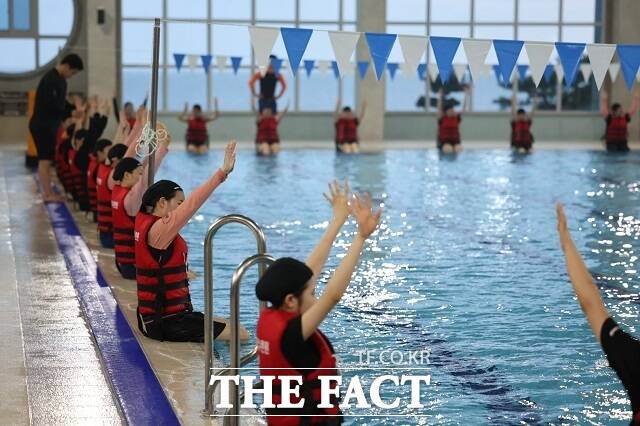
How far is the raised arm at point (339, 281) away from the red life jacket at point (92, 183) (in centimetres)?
707

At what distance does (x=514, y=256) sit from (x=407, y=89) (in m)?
21.1

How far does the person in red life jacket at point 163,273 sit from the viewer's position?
602 cm

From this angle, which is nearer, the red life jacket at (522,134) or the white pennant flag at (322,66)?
the white pennant flag at (322,66)

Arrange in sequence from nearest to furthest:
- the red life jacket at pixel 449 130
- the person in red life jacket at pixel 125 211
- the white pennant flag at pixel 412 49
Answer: the person in red life jacket at pixel 125 211, the white pennant flag at pixel 412 49, the red life jacket at pixel 449 130

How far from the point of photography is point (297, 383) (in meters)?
3.62

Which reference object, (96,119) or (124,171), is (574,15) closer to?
(96,119)

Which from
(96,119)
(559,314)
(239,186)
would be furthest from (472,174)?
(559,314)

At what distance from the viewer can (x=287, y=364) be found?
3.58 m

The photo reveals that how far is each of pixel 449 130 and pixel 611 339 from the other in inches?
793

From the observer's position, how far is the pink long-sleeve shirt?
5680 millimetres

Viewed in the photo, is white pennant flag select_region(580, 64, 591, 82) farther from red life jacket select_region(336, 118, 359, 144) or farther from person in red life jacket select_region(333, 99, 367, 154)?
red life jacket select_region(336, 118, 359, 144)

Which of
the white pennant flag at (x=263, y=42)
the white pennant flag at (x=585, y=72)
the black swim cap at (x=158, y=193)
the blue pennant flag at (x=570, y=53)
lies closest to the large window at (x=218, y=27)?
the white pennant flag at (x=585, y=72)

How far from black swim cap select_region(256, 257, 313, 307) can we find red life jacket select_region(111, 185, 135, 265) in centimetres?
442

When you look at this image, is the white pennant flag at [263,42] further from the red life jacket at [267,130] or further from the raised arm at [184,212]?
the red life jacket at [267,130]
